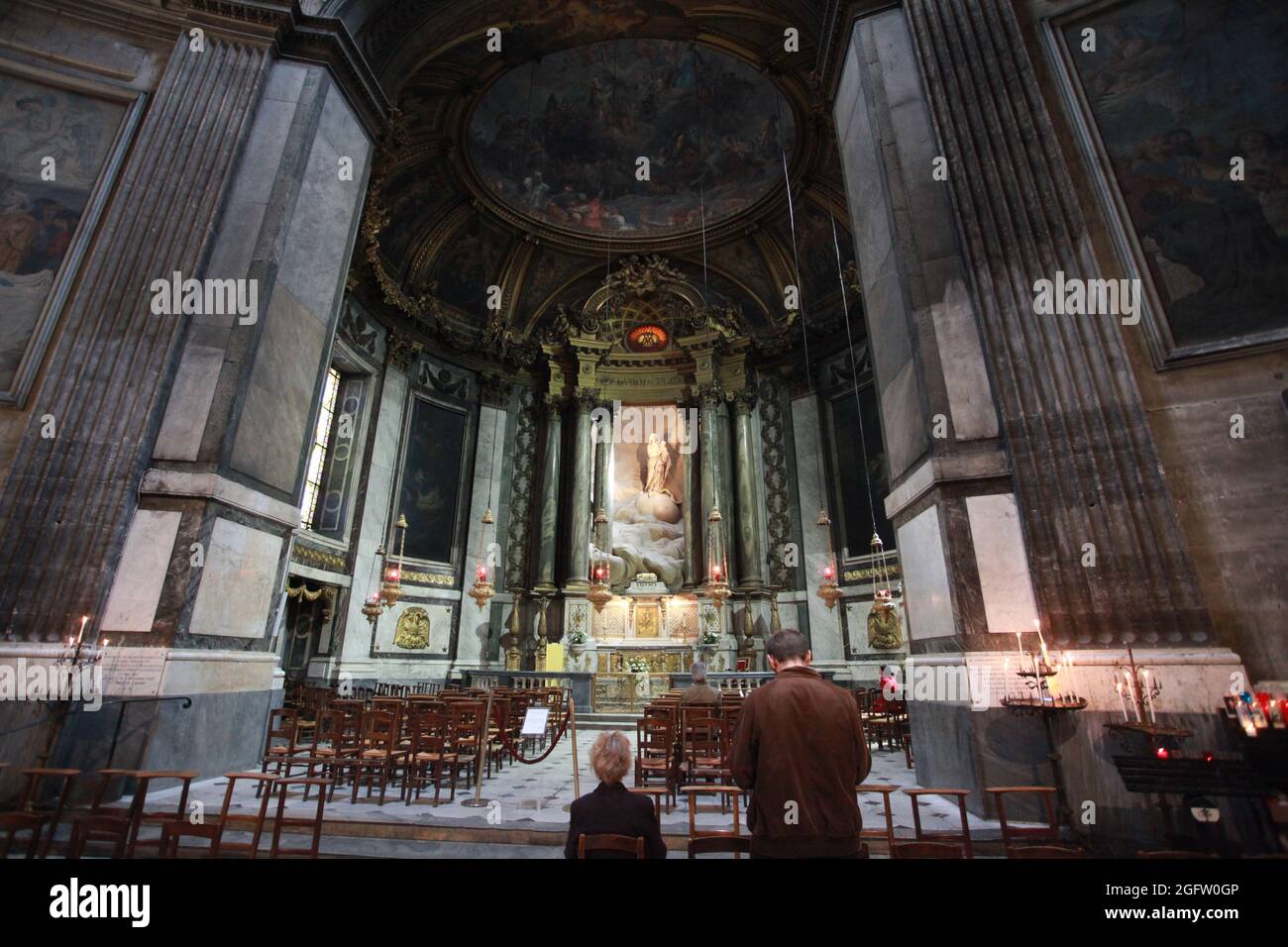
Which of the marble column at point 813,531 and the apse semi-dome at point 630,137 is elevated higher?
the apse semi-dome at point 630,137

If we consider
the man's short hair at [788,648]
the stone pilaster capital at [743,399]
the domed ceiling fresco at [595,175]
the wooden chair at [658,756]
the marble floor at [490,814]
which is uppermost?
the domed ceiling fresco at [595,175]

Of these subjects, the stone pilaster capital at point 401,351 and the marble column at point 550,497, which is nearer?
the stone pilaster capital at point 401,351

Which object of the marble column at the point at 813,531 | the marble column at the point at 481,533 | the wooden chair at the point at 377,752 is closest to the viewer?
the wooden chair at the point at 377,752

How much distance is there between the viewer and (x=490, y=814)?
14.4 ft

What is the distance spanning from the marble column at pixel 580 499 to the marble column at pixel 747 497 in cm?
398

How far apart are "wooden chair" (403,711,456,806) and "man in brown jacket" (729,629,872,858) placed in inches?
142

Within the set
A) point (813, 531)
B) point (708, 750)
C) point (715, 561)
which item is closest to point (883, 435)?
point (708, 750)

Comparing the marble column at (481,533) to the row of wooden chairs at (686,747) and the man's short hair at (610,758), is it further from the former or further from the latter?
the man's short hair at (610,758)

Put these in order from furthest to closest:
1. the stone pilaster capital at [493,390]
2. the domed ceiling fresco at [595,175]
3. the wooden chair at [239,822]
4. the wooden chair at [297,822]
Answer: the stone pilaster capital at [493,390] → the domed ceiling fresco at [595,175] → the wooden chair at [297,822] → the wooden chair at [239,822]

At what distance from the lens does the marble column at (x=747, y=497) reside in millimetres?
14703

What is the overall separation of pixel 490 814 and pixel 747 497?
1170 centimetres

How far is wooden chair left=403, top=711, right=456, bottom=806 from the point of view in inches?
195

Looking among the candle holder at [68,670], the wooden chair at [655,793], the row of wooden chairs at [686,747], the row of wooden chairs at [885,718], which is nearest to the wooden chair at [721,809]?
the wooden chair at [655,793]
